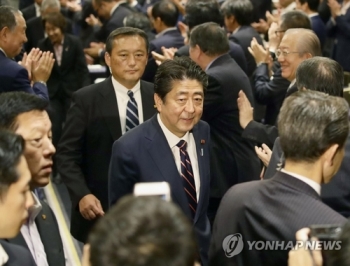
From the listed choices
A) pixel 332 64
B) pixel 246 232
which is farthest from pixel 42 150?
pixel 332 64

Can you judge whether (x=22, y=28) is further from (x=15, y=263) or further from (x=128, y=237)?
(x=128, y=237)

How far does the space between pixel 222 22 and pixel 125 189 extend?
354 cm

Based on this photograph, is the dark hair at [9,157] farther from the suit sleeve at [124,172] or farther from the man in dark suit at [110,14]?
the man in dark suit at [110,14]

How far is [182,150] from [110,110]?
860 millimetres

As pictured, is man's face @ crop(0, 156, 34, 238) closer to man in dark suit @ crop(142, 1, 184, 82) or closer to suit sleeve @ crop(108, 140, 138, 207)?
suit sleeve @ crop(108, 140, 138, 207)

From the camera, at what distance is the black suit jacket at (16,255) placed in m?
2.35

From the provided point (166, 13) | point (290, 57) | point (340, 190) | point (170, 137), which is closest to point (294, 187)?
point (340, 190)

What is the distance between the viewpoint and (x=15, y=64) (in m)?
4.84

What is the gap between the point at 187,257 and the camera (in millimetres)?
1707

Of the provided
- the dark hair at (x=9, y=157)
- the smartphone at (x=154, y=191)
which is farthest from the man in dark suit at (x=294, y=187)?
the dark hair at (x=9, y=157)

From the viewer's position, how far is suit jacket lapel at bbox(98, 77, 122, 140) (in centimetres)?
437

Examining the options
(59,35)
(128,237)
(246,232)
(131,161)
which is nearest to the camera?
(128,237)

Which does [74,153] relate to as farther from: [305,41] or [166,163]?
[305,41]

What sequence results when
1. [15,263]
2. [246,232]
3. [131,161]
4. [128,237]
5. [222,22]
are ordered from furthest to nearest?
[222,22] → [131,161] → [246,232] → [15,263] → [128,237]
